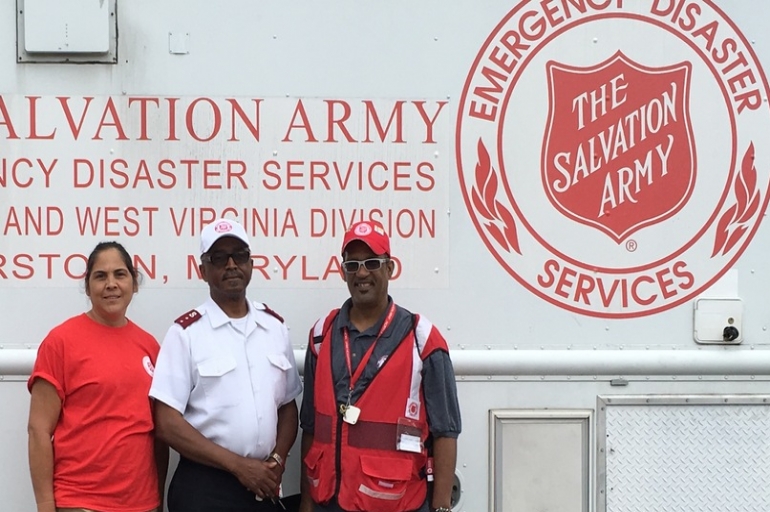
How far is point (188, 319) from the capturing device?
2979mm

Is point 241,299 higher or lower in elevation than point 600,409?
higher

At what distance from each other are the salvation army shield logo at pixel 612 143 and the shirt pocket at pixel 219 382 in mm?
1283

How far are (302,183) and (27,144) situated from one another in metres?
0.95

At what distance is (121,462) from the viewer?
2.85 m

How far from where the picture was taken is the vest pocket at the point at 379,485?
112 inches

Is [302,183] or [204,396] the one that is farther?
[302,183]

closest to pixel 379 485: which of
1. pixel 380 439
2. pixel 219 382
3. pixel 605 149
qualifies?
pixel 380 439

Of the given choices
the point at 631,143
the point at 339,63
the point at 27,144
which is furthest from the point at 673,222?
the point at 27,144

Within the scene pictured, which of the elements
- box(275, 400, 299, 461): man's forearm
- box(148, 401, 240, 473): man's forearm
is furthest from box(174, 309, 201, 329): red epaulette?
box(275, 400, 299, 461): man's forearm

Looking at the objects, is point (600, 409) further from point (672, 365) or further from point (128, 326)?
point (128, 326)

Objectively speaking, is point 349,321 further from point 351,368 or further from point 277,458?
point 277,458

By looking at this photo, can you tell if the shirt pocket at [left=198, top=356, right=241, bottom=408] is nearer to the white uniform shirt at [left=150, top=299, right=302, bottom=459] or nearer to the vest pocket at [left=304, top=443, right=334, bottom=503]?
the white uniform shirt at [left=150, top=299, right=302, bottom=459]

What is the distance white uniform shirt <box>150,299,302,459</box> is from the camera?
2.91m

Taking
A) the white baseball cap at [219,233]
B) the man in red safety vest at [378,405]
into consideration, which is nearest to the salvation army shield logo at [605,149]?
the man in red safety vest at [378,405]
